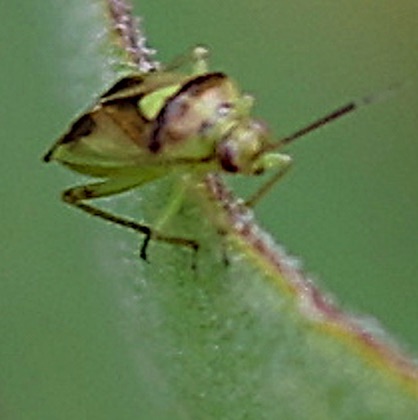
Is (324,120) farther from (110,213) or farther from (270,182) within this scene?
(110,213)

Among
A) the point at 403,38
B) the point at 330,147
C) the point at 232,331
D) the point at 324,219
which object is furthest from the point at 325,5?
the point at 232,331

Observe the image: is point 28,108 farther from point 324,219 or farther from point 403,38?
point 403,38

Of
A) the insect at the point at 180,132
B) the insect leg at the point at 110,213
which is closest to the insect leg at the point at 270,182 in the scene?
the insect at the point at 180,132

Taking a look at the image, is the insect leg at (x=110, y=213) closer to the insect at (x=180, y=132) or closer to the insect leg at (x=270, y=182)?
the insect at (x=180, y=132)

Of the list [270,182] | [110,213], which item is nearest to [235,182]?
[270,182]

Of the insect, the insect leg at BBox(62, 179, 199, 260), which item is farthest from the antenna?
the insect leg at BBox(62, 179, 199, 260)

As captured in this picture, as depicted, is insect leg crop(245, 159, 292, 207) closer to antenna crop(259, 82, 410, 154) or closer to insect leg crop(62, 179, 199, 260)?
antenna crop(259, 82, 410, 154)

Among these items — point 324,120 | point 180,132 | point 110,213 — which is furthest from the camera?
point 180,132
